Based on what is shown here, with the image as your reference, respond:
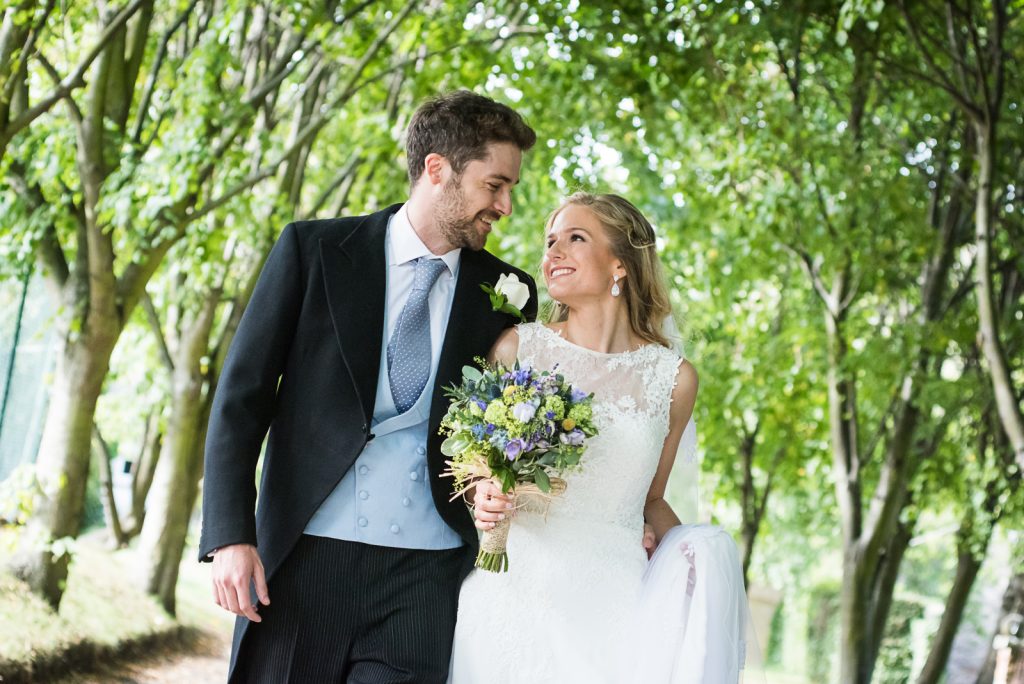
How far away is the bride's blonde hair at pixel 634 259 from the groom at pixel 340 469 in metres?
0.65

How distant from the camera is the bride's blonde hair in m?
4.13

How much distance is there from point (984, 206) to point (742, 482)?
7.73 metres

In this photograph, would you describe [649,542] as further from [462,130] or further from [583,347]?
[462,130]

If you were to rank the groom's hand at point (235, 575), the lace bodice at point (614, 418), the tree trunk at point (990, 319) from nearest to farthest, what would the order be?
the groom's hand at point (235, 575) < the lace bodice at point (614, 418) < the tree trunk at point (990, 319)

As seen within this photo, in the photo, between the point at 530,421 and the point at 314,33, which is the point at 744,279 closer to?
the point at 314,33

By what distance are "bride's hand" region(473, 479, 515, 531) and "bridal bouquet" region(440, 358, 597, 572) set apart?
26 mm

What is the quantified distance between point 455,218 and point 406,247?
181 mm

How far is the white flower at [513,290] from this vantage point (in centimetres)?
369

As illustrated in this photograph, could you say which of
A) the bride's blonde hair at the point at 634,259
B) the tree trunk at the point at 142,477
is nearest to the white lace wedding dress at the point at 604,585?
the bride's blonde hair at the point at 634,259

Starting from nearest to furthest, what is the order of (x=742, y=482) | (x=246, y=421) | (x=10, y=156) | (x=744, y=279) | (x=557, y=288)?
(x=246, y=421)
(x=557, y=288)
(x=10, y=156)
(x=744, y=279)
(x=742, y=482)

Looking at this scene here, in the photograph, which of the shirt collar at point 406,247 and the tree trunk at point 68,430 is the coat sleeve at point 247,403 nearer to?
the shirt collar at point 406,247

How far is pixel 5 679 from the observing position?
6.83m

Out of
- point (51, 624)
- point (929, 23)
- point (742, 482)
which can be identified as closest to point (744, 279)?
point (742, 482)

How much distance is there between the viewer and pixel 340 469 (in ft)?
10.8
